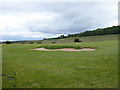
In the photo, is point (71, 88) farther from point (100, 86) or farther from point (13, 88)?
point (13, 88)

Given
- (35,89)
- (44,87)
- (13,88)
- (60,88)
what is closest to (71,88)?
(60,88)

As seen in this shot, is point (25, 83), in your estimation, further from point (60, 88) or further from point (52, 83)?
point (60, 88)

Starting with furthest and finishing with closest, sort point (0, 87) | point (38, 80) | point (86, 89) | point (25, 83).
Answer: point (38, 80) < point (25, 83) < point (0, 87) < point (86, 89)

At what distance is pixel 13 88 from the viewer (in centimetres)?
498

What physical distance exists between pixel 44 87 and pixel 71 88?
1.41m

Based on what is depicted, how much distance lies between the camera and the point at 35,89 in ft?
16.0

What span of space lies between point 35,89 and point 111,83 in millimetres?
4164

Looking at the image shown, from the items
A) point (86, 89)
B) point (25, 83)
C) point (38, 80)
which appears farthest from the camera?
point (38, 80)

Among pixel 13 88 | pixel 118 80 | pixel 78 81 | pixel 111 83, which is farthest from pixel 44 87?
pixel 118 80

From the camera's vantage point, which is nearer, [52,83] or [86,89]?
[86,89]

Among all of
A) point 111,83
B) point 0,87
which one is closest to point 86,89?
point 111,83

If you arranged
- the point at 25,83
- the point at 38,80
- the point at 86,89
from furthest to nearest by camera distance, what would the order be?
the point at 38,80 → the point at 25,83 → the point at 86,89

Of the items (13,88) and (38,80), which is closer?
(13,88)

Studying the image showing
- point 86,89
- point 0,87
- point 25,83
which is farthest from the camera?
point 25,83
